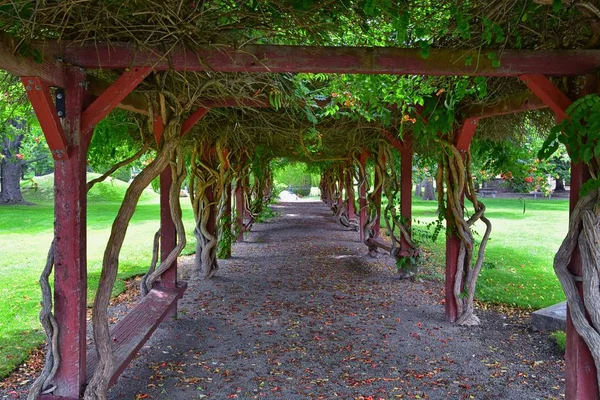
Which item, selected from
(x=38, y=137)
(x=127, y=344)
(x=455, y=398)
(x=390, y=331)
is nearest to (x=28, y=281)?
(x=38, y=137)

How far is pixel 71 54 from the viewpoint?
315 centimetres

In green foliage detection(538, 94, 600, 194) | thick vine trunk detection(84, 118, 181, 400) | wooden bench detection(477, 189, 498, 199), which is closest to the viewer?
green foliage detection(538, 94, 600, 194)

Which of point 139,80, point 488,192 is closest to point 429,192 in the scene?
point 488,192

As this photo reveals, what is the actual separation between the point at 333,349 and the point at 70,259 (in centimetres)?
278

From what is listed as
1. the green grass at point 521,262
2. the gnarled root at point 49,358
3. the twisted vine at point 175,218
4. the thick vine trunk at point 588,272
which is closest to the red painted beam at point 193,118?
the twisted vine at point 175,218

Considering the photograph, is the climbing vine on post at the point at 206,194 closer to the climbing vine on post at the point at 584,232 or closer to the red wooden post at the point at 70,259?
the red wooden post at the point at 70,259

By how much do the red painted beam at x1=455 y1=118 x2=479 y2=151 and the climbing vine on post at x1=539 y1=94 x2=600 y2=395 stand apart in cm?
191

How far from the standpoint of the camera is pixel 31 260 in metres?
10.0

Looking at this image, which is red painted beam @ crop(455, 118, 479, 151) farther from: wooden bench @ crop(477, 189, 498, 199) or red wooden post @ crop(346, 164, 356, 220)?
wooden bench @ crop(477, 189, 498, 199)

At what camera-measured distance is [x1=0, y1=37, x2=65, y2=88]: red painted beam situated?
258 centimetres

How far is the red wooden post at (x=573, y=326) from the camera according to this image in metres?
3.27

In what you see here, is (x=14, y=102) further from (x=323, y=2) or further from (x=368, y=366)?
(x=368, y=366)

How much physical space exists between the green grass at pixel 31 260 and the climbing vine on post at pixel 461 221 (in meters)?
4.71

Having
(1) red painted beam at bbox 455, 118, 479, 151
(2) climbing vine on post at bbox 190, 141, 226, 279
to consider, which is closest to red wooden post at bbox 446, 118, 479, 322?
(1) red painted beam at bbox 455, 118, 479, 151
